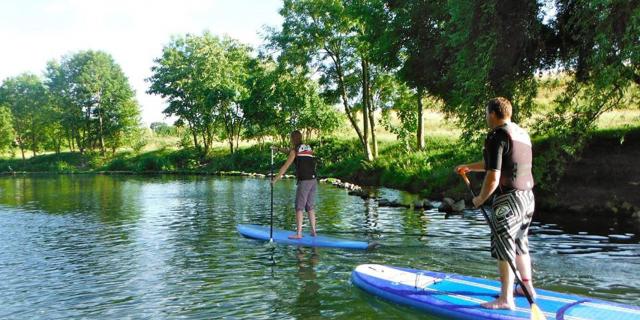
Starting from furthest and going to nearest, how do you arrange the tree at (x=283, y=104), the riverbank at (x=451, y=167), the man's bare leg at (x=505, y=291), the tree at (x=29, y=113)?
1. the tree at (x=29, y=113)
2. the tree at (x=283, y=104)
3. the riverbank at (x=451, y=167)
4. the man's bare leg at (x=505, y=291)

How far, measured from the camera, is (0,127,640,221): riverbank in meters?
17.2

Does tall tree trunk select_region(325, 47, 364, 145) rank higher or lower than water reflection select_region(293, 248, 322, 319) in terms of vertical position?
higher

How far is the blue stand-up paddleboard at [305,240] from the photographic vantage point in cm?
1222

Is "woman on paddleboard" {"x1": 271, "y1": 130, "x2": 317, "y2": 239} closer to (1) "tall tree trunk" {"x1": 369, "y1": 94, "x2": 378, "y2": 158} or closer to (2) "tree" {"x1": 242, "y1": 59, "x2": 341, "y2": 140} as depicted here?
(1) "tall tree trunk" {"x1": 369, "y1": 94, "x2": 378, "y2": 158}

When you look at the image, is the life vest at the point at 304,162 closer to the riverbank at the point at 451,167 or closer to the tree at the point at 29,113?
the riverbank at the point at 451,167

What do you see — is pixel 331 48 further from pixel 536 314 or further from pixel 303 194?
pixel 536 314

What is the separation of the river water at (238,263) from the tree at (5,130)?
205 ft

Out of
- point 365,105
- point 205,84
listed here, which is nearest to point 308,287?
point 365,105

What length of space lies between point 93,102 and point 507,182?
76.0 metres

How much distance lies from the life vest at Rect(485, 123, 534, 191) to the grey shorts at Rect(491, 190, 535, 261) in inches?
4.4

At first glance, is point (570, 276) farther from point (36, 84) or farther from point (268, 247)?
point (36, 84)

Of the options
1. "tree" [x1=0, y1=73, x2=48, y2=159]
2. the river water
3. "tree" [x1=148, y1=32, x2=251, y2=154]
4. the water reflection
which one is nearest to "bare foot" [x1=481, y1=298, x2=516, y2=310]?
the river water

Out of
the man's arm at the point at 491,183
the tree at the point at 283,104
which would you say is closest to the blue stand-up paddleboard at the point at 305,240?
the man's arm at the point at 491,183

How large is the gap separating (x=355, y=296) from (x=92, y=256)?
709 cm
